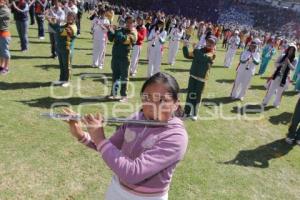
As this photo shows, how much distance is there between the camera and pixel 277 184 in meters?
7.21

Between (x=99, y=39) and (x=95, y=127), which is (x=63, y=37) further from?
(x=95, y=127)

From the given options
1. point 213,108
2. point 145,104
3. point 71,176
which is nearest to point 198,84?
point 213,108

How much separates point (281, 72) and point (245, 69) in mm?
1206

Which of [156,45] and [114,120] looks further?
[156,45]

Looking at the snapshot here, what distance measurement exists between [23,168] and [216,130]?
5.06 metres

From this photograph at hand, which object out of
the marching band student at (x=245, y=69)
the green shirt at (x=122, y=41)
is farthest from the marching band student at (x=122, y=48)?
the marching band student at (x=245, y=69)

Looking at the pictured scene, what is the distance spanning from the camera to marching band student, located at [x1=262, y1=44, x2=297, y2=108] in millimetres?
11805

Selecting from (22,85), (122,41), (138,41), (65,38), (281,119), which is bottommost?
(281,119)

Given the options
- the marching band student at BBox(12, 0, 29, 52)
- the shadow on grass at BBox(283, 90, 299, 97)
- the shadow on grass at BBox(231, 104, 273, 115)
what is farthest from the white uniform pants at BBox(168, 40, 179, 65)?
the marching band student at BBox(12, 0, 29, 52)

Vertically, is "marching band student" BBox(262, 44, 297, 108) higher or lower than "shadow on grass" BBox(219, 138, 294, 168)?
higher

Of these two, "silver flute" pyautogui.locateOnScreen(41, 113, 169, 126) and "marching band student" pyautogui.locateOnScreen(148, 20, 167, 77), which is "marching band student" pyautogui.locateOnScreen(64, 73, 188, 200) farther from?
"marching band student" pyautogui.locateOnScreen(148, 20, 167, 77)

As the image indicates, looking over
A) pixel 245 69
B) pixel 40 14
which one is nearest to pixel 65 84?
pixel 245 69

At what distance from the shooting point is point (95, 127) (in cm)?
261

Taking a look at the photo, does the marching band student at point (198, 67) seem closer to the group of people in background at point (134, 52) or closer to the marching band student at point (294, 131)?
the group of people in background at point (134, 52)
